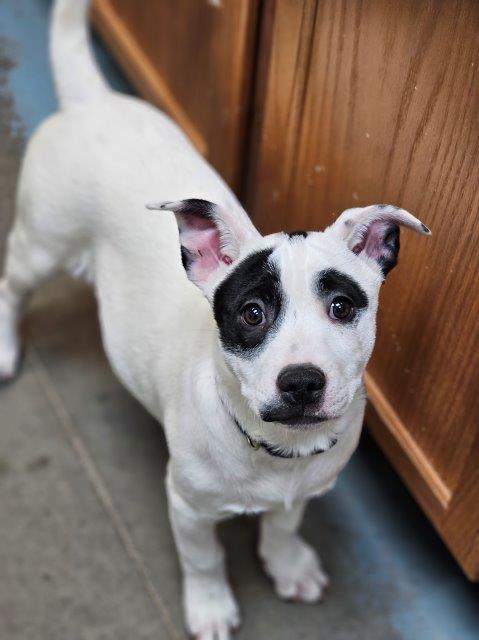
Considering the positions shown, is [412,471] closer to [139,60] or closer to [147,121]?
[147,121]

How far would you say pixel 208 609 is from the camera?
166cm

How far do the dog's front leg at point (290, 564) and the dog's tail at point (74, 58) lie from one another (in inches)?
36.3

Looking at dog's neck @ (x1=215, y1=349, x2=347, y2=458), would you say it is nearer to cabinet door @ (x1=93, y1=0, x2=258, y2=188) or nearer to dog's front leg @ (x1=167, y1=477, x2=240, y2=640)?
dog's front leg @ (x1=167, y1=477, x2=240, y2=640)

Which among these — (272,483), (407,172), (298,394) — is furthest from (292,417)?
(407,172)

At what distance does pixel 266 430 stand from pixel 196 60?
116 cm

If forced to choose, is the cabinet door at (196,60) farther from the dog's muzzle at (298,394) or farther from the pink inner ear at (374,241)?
the dog's muzzle at (298,394)

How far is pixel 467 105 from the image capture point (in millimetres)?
1198

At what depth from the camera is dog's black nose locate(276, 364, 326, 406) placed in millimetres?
1063

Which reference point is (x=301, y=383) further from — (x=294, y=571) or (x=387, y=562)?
(x=387, y=562)

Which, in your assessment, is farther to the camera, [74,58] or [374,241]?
[74,58]

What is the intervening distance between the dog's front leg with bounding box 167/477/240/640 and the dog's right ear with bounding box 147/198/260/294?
47cm

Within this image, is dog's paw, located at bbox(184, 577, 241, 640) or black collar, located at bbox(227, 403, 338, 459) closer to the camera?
black collar, located at bbox(227, 403, 338, 459)

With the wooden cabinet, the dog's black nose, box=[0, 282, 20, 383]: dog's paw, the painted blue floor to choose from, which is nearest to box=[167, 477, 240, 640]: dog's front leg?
the painted blue floor

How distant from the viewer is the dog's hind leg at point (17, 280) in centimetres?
179
